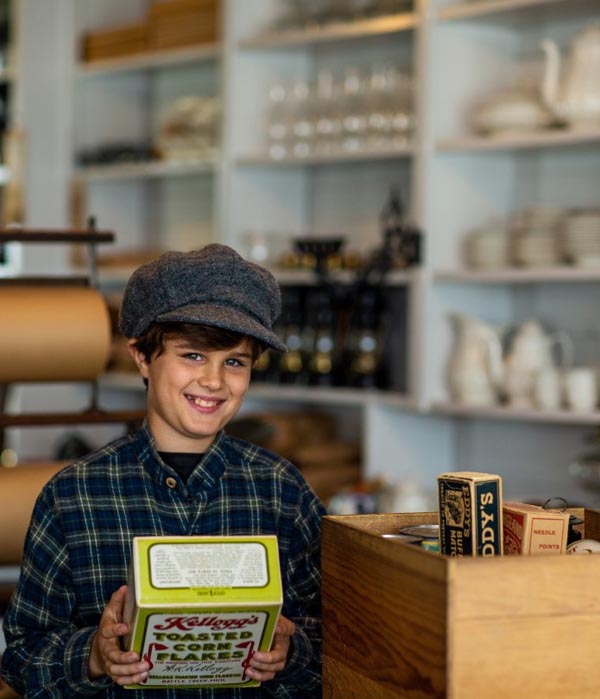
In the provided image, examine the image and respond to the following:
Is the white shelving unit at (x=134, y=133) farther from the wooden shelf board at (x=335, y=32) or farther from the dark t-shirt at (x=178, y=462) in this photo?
the dark t-shirt at (x=178, y=462)

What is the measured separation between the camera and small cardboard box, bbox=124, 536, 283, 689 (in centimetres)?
114

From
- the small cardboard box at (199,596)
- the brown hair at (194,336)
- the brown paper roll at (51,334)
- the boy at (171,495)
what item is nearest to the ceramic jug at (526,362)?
the brown paper roll at (51,334)

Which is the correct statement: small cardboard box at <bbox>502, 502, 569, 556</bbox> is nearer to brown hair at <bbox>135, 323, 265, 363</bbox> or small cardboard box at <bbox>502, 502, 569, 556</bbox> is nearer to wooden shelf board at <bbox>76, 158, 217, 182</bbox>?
brown hair at <bbox>135, 323, 265, 363</bbox>

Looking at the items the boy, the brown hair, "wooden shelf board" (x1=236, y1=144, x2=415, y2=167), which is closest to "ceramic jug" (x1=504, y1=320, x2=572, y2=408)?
"wooden shelf board" (x1=236, y1=144, x2=415, y2=167)

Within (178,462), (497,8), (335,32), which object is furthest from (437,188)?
(178,462)

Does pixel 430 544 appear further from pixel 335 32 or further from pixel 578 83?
Answer: pixel 335 32

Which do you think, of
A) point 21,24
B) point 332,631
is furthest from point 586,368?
point 21,24

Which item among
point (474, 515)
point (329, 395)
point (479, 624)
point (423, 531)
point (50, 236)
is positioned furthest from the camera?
point (329, 395)

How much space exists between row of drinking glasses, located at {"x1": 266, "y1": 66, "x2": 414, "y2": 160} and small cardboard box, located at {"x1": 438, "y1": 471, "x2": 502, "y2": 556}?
2473 millimetres

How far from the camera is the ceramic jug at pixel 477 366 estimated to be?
131 inches

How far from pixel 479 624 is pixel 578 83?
2343mm

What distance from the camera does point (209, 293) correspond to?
56.6 inches

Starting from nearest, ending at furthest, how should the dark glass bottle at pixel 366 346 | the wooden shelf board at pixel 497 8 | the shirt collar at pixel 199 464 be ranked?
the shirt collar at pixel 199 464, the wooden shelf board at pixel 497 8, the dark glass bottle at pixel 366 346

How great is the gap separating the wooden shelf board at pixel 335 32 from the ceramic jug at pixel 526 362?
914 mm
